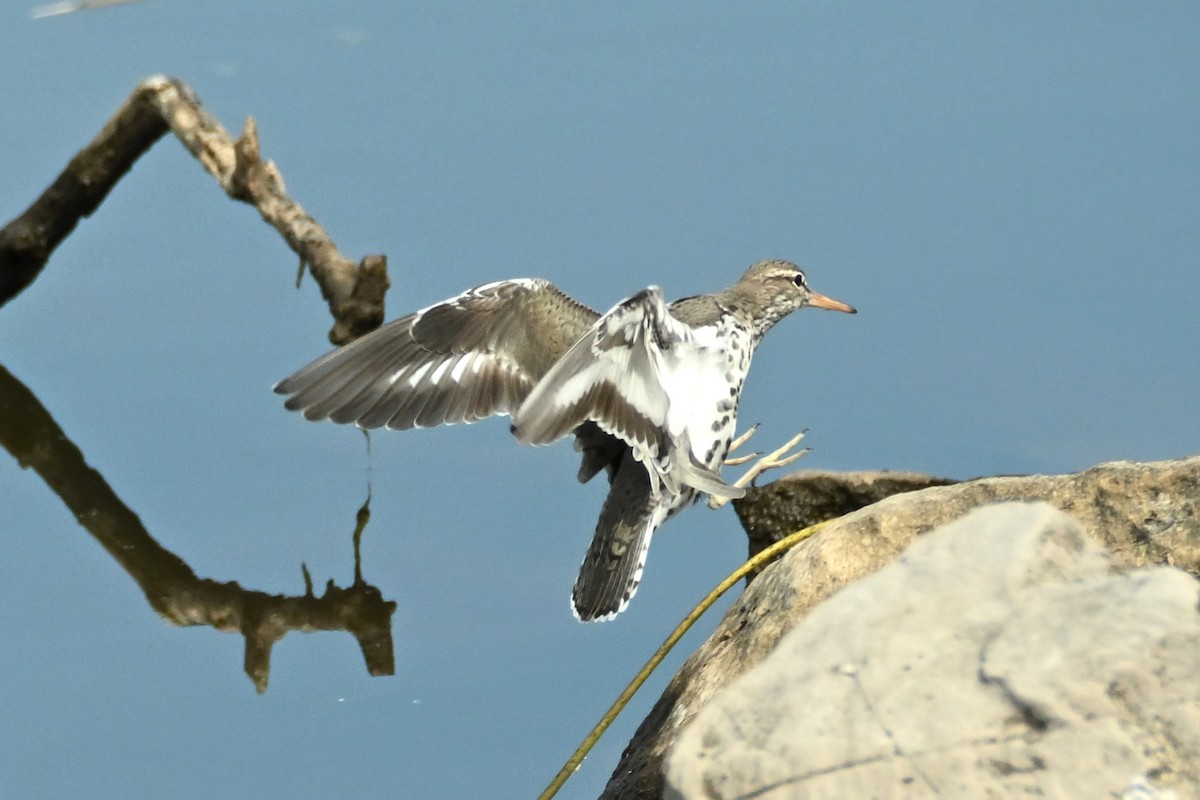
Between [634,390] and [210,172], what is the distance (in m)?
3.14

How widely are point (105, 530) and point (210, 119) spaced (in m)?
1.93

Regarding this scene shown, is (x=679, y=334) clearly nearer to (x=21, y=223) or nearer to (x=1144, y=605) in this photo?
(x=1144, y=605)

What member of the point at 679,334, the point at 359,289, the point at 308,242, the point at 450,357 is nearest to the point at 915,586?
the point at 679,334

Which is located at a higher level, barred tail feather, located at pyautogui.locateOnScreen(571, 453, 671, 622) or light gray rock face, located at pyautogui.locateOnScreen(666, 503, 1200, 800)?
barred tail feather, located at pyautogui.locateOnScreen(571, 453, 671, 622)

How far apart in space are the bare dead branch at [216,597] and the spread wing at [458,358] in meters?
0.89

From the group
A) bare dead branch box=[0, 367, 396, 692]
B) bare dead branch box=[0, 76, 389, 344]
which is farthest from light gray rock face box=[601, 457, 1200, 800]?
bare dead branch box=[0, 76, 389, 344]

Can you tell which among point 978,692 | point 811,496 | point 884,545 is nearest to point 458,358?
point 811,496

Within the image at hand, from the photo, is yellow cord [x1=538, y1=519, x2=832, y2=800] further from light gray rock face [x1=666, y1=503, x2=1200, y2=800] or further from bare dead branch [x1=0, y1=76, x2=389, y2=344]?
bare dead branch [x1=0, y1=76, x2=389, y2=344]

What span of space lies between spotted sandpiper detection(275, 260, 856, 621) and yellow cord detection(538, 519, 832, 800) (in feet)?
0.91

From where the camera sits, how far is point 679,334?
4930 mm

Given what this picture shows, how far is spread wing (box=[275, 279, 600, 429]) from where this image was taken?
5.29m

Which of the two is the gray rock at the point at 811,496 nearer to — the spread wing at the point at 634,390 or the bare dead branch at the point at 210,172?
the spread wing at the point at 634,390

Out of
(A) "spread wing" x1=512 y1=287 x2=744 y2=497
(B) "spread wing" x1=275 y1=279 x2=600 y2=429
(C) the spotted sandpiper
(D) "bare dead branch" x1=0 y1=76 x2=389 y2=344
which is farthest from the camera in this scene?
(D) "bare dead branch" x1=0 y1=76 x2=389 y2=344

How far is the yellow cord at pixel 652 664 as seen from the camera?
14.9 feet
